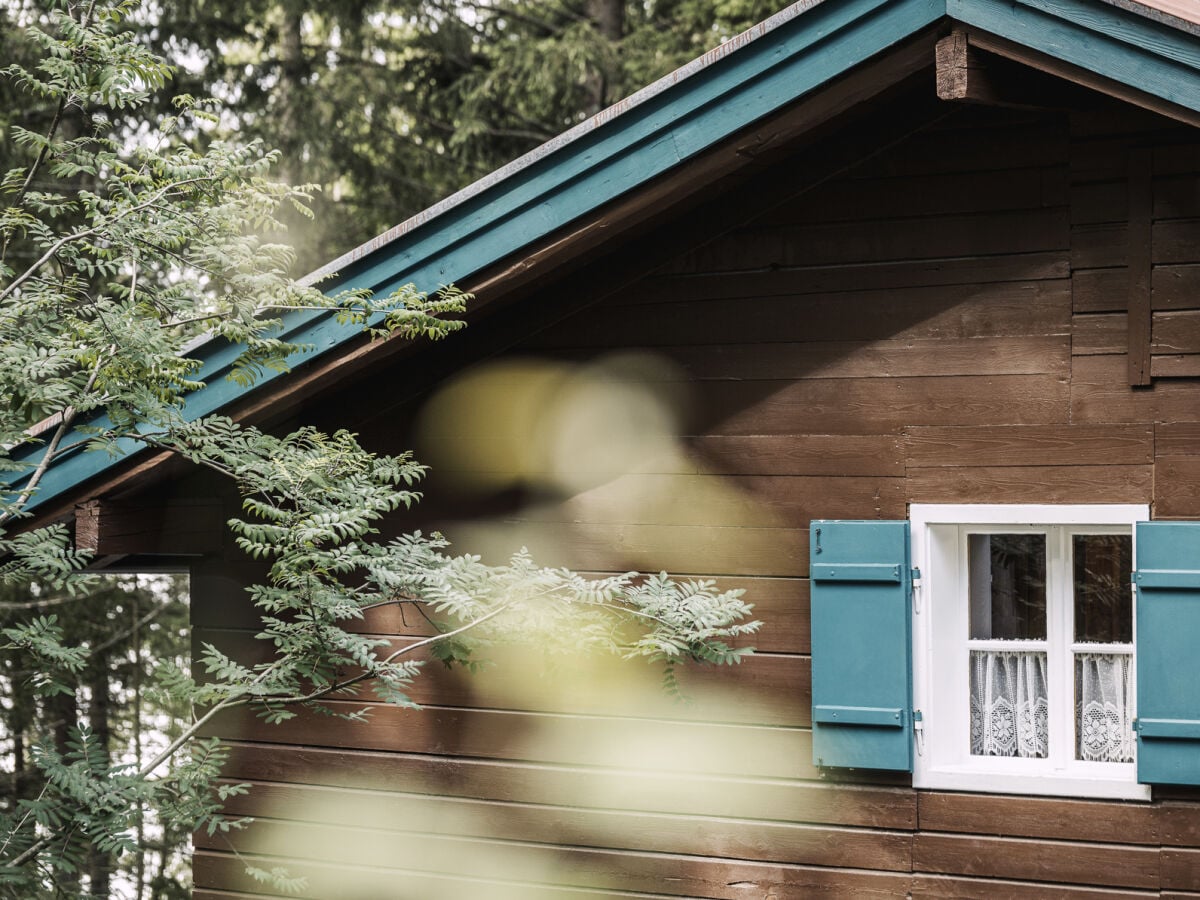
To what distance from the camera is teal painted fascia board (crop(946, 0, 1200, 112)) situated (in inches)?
132

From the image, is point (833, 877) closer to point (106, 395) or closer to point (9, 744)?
point (106, 395)

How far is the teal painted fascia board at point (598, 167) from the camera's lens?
3.66 meters

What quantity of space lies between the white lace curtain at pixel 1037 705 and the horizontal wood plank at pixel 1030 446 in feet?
2.21

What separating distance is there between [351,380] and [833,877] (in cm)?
256

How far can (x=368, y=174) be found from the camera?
33.6 feet

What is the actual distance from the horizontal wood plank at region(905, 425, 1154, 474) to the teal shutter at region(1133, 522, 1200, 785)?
27cm

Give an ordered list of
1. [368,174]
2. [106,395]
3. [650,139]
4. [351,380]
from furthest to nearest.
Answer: [368,174]
[351,380]
[650,139]
[106,395]

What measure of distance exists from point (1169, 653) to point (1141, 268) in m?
1.24

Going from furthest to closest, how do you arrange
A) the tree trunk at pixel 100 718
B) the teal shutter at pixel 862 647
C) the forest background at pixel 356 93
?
the tree trunk at pixel 100 718
the forest background at pixel 356 93
the teal shutter at pixel 862 647

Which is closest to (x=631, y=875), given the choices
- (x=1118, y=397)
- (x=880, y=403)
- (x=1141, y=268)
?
(x=880, y=403)

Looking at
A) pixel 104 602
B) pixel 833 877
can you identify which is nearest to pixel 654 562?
pixel 833 877

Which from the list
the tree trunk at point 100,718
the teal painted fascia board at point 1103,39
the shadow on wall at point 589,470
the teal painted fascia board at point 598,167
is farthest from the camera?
the tree trunk at point 100,718

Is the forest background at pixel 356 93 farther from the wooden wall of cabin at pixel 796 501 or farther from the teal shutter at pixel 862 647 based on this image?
the teal shutter at pixel 862 647

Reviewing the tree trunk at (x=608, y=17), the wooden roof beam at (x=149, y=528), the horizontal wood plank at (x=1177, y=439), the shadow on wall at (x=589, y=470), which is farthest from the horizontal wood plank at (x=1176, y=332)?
the tree trunk at (x=608, y=17)
